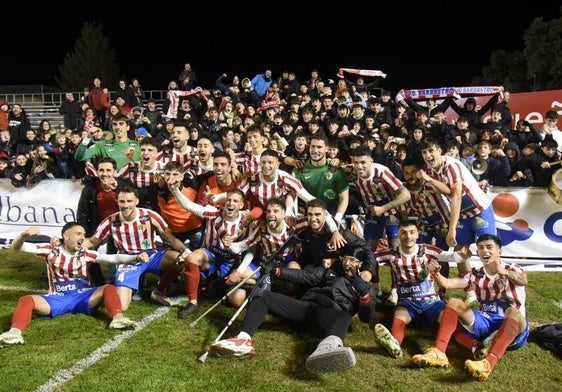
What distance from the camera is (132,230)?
18.9 feet

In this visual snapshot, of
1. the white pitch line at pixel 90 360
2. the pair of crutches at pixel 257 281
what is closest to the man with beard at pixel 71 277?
the white pitch line at pixel 90 360

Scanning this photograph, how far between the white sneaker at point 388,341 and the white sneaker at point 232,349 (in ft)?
3.48

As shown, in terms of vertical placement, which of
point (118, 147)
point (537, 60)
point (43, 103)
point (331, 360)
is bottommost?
point (331, 360)

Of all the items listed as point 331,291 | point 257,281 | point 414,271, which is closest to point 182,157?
point 257,281

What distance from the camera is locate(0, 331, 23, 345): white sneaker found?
4.44m

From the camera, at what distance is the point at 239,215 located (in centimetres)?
583

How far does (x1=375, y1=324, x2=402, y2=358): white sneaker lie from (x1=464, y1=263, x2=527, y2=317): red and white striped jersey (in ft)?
3.14

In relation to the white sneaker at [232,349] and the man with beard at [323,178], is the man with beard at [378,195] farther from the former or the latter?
the white sneaker at [232,349]

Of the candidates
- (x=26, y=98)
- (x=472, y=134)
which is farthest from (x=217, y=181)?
(x=26, y=98)

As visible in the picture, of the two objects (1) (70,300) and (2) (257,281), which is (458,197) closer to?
(2) (257,281)

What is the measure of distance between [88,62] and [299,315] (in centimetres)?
5050

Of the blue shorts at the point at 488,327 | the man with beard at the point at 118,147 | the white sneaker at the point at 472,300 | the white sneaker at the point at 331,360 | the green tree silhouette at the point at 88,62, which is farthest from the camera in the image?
the green tree silhouette at the point at 88,62

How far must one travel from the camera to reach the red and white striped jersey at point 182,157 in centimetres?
677

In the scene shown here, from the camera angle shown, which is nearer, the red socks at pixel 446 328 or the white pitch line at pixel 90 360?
the white pitch line at pixel 90 360
